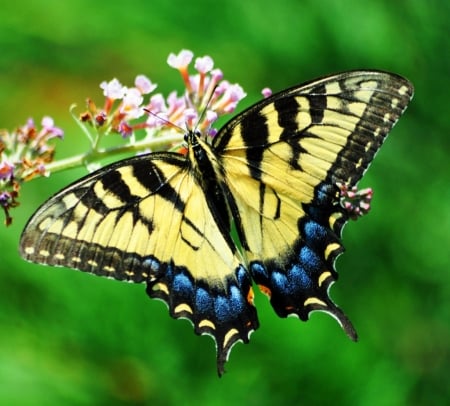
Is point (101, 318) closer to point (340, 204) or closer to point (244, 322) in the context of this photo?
point (244, 322)

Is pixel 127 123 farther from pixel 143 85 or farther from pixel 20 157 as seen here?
pixel 20 157

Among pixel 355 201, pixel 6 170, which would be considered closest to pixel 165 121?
pixel 6 170

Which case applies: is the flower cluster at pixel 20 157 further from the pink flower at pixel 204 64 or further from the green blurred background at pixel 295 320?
the green blurred background at pixel 295 320

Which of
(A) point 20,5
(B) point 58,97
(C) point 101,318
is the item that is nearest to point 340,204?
(C) point 101,318

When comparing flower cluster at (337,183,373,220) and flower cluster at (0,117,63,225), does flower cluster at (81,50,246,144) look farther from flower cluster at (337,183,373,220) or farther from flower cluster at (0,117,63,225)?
flower cluster at (337,183,373,220)

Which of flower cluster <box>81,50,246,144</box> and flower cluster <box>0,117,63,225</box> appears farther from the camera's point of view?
flower cluster <box>81,50,246,144</box>

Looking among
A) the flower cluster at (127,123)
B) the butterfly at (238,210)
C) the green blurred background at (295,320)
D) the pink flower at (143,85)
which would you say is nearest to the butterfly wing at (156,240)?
the butterfly at (238,210)

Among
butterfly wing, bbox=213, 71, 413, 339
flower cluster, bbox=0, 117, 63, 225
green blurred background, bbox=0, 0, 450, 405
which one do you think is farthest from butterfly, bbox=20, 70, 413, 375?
green blurred background, bbox=0, 0, 450, 405
